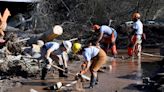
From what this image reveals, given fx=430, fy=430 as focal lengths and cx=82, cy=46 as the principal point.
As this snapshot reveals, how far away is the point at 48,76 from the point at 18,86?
1.61 m

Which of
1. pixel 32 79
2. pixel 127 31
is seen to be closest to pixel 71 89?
pixel 32 79

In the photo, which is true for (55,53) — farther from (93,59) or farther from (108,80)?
(108,80)

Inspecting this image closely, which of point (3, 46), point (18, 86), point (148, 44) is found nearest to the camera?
point (18, 86)

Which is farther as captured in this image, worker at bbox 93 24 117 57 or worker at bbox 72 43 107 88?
worker at bbox 93 24 117 57

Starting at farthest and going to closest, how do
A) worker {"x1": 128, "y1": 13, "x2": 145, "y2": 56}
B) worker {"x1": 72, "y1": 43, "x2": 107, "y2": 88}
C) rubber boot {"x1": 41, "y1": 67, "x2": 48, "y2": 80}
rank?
1. worker {"x1": 128, "y1": 13, "x2": 145, "y2": 56}
2. rubber boot {"x1": 41, "y1": 67, "x2": 48, "y2": 80}
3. worker {"x1": 72, "y1": 43, "x2": 107, "y2": 88}

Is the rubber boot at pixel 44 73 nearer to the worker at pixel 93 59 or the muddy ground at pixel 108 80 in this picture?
the muddy ground at pixel 108 80

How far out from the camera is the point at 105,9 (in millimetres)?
23156

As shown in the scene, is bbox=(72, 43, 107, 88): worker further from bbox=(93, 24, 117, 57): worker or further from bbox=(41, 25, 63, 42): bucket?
bbox=(41, 25, 63, 42): bucket

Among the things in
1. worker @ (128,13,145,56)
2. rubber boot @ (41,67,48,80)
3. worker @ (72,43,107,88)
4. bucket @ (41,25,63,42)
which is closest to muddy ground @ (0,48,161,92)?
rubber boot @ (41,67,48,80)

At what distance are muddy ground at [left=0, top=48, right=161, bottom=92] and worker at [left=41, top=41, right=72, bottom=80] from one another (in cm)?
39

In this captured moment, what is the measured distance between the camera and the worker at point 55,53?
42.5ft

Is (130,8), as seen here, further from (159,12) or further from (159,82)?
(159,82)

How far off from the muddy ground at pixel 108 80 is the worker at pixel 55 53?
0.39 m

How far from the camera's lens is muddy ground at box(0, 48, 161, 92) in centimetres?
1209
